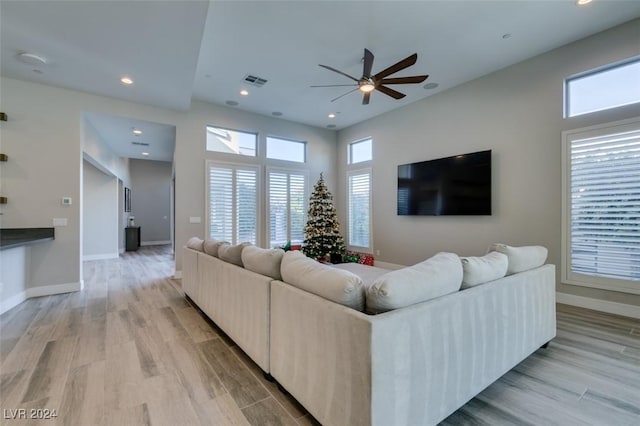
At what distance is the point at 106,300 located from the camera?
156 inches

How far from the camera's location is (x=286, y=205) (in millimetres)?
6859

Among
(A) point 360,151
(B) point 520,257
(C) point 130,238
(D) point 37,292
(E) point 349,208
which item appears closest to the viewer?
(B) point 520,257

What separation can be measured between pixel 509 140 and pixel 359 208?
346 centimetres

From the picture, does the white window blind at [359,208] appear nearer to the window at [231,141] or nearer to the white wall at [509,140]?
the white wall at [509,140]

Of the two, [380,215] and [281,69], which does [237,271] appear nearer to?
[281,69]

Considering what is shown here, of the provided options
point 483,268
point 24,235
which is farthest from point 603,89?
point 24,235

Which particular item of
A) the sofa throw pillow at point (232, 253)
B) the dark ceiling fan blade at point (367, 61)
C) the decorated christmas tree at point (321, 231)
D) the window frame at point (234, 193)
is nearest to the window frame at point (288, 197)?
the window frame at point (234, 193)

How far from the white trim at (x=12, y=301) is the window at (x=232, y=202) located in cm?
275

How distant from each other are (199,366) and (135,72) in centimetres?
389

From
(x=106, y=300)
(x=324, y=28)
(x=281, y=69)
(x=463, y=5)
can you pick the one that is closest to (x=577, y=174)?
(x=463, y=5)

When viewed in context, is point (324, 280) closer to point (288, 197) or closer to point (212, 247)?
point (212, 247)

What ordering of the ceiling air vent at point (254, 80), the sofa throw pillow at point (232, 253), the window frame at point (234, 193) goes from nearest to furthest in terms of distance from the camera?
the sofa throw pillow at point (232, 253)
the ceiling air vent at point (254, 80)
the window frame at point (234, 193)

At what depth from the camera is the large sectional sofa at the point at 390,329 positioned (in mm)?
1300

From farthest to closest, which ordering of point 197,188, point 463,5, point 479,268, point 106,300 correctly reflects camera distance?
1. point 197,188
2. point 106,300
3. point 463,5
4. point 479,268
